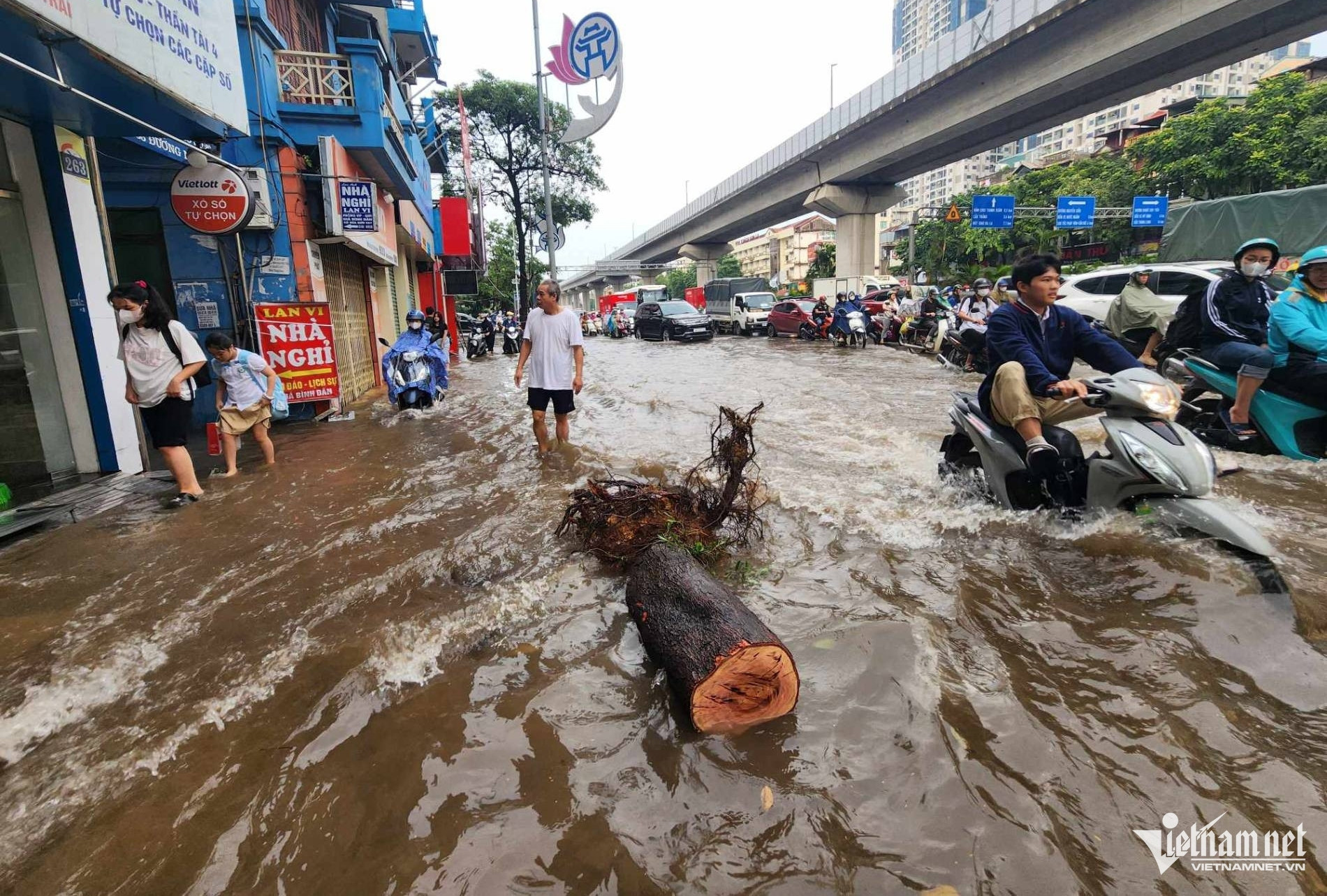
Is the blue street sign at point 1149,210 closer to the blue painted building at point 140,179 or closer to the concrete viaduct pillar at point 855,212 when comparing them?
the concrete viaduct pillar at point 855,212

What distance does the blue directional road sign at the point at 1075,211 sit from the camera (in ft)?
93.1

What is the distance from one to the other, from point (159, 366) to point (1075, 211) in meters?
33.5

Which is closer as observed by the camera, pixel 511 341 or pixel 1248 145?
pixel 511 341

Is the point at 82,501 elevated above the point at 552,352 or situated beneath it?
situated beneath

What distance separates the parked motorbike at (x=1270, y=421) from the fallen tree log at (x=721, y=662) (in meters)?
3.73

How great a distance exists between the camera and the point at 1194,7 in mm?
14172

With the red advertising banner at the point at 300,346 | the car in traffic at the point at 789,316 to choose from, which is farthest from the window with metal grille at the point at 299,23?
the car in traffic at the point at 789,316

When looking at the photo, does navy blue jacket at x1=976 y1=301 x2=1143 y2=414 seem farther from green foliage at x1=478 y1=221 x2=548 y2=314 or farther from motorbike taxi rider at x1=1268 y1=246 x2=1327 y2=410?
green foliage at x1=478 y1=221 x2=548 y2=314

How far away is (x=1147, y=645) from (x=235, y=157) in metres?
10.9

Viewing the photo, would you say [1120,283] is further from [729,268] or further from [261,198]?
[729,268]

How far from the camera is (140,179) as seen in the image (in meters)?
8.28

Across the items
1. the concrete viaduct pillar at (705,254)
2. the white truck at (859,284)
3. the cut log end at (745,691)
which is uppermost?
the concrete viaduct pillar at (705,254)

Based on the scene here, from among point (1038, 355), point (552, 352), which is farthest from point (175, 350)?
point (1038, 355)

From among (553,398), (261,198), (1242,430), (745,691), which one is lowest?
(745,691)
